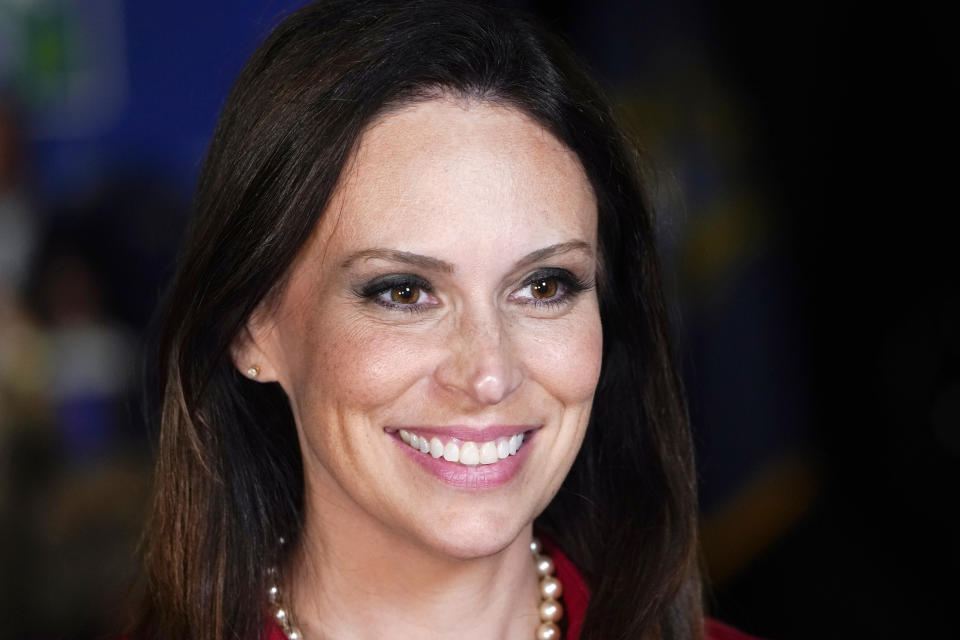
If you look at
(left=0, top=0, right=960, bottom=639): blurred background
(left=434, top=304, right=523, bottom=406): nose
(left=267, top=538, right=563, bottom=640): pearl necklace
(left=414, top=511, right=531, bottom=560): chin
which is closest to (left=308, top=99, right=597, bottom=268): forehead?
(left=434, top=304, right=523, bottom=406): nose

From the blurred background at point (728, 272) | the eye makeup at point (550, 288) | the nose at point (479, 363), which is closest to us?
the nose at point (479, 363)

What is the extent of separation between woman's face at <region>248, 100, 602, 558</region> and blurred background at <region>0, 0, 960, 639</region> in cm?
236

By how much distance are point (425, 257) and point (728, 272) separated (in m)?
3.26

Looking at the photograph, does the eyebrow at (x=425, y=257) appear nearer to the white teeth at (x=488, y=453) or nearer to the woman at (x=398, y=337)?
the woman at (x=398, y=337)

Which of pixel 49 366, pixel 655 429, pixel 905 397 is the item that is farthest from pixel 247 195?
pixel 905 397

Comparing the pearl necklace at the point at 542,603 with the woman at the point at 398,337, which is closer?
the woman at the point at 398,337

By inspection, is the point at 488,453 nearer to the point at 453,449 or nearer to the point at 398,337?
the point at 453,449

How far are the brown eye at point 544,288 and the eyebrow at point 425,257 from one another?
0.05 m

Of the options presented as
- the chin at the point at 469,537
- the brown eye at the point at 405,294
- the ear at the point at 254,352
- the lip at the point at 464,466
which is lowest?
the chin at the point at 469,537

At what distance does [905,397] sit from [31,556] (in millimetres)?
2918

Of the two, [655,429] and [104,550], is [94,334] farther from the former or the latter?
[655,429]

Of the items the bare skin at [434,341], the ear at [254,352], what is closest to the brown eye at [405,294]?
the bare skin at [434,341]

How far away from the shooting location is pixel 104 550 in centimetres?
441

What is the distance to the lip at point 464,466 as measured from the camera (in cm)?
189
